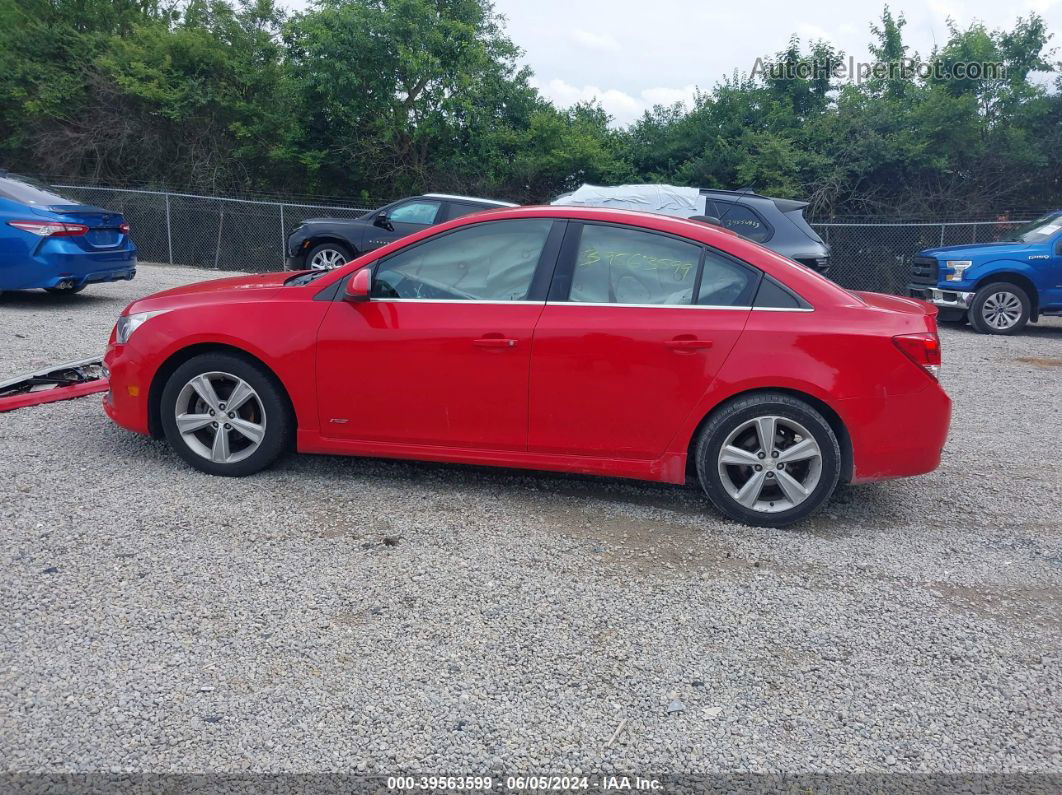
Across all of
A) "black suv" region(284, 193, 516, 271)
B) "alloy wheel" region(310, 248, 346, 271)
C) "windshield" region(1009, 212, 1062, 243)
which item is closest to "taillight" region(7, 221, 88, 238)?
"black suv" region(284, 193, 516, 271)

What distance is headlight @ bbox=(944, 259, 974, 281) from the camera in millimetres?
13117

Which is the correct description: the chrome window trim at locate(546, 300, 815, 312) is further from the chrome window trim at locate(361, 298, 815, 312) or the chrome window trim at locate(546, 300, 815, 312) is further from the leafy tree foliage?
the leafy tree foliage

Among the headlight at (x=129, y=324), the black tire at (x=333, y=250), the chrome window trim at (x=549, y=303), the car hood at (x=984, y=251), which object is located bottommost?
the headlight at (x=129, y=324)

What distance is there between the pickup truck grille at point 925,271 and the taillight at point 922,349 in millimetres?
9697

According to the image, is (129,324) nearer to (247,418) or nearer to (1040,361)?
(247,418)

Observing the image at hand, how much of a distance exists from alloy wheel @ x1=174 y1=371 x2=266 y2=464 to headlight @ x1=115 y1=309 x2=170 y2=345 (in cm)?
48

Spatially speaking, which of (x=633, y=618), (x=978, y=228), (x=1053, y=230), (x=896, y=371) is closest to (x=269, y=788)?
(x=633, y=618)

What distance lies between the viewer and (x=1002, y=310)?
511 inches

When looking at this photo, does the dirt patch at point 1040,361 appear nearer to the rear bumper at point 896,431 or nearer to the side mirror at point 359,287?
the rear bumper at point 896,431

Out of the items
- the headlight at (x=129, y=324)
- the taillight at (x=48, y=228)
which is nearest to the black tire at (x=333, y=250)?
the taillight at (x=48, y=228)

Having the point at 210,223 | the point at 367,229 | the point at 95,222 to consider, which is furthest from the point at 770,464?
the point at 210,223

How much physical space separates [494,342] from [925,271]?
11.1 metres

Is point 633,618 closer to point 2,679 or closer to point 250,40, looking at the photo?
point 2,679

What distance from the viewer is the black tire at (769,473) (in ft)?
15.4
